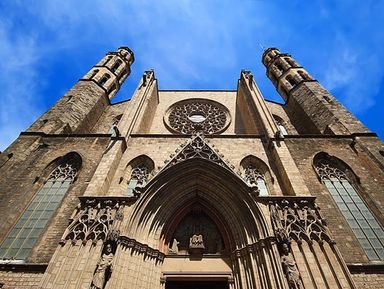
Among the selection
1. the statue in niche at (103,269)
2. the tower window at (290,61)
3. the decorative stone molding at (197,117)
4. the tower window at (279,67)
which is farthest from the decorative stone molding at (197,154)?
the tower window at (290,61)

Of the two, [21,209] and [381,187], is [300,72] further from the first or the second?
[21,209]

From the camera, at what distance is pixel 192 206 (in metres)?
9.35

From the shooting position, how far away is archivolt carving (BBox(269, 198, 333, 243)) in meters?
6.98

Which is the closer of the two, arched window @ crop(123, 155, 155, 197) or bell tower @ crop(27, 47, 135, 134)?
arched window @ crop(123, 155, 155, 197)

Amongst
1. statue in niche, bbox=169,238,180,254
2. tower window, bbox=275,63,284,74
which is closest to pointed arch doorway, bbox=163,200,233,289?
statue in niche, bbox=169,238,180,254

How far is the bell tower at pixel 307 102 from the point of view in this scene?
41.7ft

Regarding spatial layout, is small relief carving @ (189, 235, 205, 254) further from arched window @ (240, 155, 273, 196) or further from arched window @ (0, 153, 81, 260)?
arched window @ (0, 153, 81, 260)

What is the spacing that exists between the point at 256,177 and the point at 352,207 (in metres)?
3.30

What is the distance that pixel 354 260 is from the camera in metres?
7.34

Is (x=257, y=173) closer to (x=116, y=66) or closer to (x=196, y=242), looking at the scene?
(x=196, y=242)

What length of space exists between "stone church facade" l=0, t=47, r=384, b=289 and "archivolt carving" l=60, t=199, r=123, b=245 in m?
0.03

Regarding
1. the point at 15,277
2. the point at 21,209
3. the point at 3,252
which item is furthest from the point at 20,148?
the point at 15,277

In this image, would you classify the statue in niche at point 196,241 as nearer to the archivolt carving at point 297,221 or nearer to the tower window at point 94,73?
the archivolt carving at point 297,221

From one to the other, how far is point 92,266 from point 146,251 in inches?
61.5
